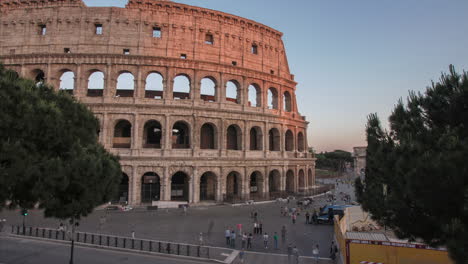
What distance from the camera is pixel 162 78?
2919 cm

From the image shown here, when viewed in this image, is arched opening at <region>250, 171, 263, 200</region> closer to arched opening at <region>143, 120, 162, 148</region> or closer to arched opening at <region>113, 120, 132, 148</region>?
arched opening at <region>143, 120, 162, 148</region>

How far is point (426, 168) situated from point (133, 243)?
13178 millimetres

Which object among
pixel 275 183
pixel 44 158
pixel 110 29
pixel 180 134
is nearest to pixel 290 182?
pixel 275 183

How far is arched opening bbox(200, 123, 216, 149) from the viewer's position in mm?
31891

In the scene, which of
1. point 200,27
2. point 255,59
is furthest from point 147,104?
point 255,59

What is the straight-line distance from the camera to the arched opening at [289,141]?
36925mm

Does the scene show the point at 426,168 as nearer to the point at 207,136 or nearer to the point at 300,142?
the point at 207,136

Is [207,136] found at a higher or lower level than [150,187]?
higher

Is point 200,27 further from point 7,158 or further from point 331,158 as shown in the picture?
point 331,158

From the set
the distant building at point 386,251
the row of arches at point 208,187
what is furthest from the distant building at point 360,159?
the distant building at point 386,251

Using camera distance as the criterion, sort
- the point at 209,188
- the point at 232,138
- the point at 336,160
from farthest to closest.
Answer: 1. the point at 336,160
2. the point at 232,138
3. the point at 209,188

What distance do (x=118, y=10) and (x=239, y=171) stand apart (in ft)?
68.4

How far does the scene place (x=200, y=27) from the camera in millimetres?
30891

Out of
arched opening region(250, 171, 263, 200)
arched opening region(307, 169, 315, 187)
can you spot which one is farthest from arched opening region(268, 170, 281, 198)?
arched opening region(307, 169, 315, 187)
